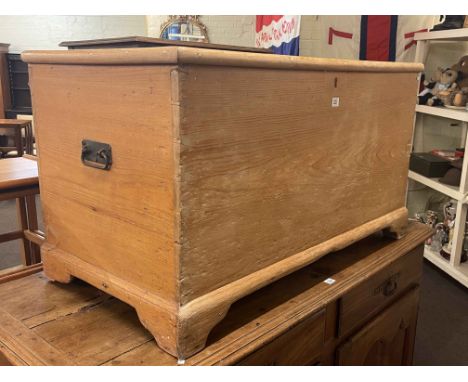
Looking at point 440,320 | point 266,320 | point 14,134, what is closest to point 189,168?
point 266,320

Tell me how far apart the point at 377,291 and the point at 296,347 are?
0.34 meters

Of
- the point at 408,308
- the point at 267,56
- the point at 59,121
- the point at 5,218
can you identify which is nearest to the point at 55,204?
the point at 59,121

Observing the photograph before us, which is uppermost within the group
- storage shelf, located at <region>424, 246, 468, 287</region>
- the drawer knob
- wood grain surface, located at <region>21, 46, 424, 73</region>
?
wood grain surface, located at <region>21, 46, 424, 73</region>

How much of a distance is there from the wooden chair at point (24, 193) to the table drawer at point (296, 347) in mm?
997

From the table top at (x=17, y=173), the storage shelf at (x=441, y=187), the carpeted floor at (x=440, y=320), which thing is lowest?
the carpeted floor at (x=440, y=320)

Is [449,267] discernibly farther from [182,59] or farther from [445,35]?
[182,59]

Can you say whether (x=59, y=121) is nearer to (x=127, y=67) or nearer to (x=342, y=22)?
(x=127, y=67)

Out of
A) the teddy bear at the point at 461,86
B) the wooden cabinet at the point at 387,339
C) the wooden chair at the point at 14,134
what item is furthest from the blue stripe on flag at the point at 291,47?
the wooden chair at the point at 14,134

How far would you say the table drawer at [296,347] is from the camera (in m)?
0.84

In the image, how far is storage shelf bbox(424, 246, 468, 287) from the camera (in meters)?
2.42

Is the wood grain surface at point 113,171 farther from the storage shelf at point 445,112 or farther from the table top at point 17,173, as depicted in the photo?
the storage shelf at point 445,112

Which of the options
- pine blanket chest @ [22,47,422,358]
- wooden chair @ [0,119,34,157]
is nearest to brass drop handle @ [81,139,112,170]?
pine blanket chest @ [22,47,422,358]

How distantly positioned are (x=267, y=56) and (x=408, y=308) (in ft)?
3.03

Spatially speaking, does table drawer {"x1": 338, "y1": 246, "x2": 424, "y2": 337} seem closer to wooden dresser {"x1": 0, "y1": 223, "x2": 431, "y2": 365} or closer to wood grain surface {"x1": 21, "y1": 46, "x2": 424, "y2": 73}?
wooden dresser {"x1": 0, "y1": 223, "x2": 431, "y2": 365}
